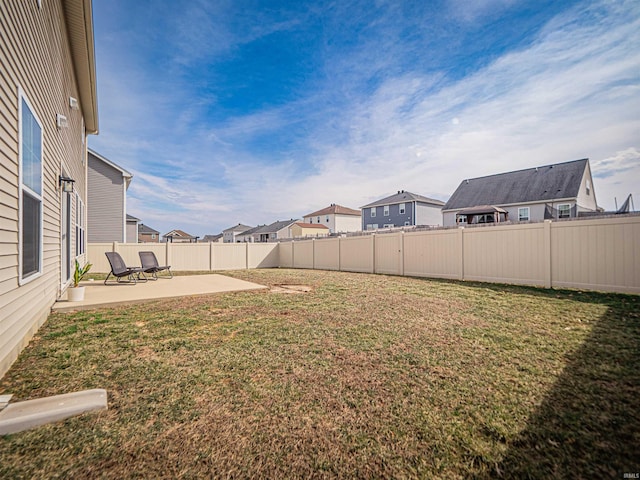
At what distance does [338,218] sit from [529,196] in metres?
25.4

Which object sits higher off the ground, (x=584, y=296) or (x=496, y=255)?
(x=496, y=255)

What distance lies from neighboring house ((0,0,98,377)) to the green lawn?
65 centimetres

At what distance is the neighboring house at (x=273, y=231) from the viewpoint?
1802 inches

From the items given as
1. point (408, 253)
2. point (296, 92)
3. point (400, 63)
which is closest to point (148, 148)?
point (296, 92)

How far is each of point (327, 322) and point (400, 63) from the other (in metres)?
9.02

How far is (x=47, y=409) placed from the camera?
201 centimetres

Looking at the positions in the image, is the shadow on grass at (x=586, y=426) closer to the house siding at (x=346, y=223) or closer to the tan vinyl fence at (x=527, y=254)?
the tan vinyl fence at (x=527, y=254)

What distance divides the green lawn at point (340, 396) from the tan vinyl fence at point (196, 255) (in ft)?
33.1

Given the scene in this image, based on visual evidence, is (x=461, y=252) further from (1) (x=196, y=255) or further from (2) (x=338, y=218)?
(2) (x=338, y=218)

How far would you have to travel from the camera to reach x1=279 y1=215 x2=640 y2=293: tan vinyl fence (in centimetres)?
588

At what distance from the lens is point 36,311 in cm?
390

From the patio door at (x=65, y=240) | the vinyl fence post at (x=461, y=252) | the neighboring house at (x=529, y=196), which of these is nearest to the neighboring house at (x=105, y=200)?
the patio door at (x=65, y=240)

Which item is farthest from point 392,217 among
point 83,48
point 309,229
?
point 83,48

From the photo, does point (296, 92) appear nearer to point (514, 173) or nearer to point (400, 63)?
point (400, 63)
